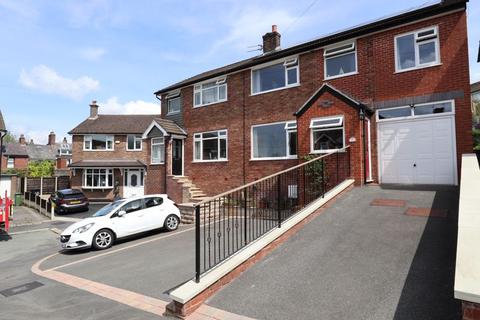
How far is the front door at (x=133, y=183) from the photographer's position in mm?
28188

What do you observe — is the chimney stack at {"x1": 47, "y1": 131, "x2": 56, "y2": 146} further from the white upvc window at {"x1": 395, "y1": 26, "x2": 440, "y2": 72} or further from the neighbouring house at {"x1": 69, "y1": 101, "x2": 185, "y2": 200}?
the white upvc window at {"x1": 395, "y1": 26, "x2": 440, "y2": 72}

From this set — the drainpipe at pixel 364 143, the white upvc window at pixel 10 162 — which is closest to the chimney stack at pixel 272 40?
the drainpipe at pixel 364 143

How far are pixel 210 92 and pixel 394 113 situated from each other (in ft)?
30.0

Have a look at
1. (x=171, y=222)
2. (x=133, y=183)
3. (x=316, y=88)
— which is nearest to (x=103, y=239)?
(x=171, y=222)

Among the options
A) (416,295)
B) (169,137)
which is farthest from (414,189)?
(169,137)

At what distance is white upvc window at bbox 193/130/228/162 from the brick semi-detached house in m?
0.10

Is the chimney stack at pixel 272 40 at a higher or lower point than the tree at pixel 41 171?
higher

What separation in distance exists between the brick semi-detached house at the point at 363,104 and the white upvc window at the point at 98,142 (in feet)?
57.8

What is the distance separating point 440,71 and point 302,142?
4.67m

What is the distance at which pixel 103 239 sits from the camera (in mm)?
9555

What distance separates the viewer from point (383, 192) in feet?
27.6

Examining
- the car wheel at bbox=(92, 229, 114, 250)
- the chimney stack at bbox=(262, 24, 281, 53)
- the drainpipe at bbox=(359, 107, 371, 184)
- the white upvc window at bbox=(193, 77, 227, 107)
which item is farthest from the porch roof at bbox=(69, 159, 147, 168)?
the drainpipe at bbox=(359, 107, 371, 184)

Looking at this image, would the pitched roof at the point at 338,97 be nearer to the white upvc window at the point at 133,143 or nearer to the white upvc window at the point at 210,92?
the white upvc window at the point at 210,92

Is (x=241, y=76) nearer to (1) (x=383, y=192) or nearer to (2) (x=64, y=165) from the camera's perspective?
(1) (x=383, y=192)
